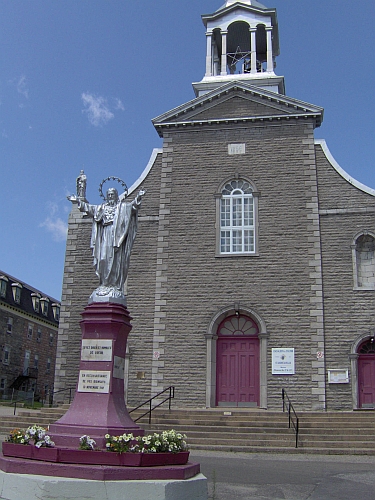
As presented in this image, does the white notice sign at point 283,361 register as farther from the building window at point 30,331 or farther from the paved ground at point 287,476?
the building window at point 30,331

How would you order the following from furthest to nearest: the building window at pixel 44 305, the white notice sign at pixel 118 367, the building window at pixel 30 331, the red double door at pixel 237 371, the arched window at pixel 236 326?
the building window at pixel 44 305
the building window at pixel 30 331
the arched window at pixel 236 326
the red double door at pixel 237 371
the white notice sign at pixel 118 367

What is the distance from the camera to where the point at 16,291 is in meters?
40.1

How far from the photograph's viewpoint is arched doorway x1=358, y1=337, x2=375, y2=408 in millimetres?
17983

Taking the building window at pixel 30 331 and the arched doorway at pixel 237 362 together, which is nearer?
the arched doorway at pixel 237 362

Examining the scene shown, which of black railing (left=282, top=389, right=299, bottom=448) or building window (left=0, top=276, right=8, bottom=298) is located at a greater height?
building window (left=0, top=276, right=8, bottom=298)

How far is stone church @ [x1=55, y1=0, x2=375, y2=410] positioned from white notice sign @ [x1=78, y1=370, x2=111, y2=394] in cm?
1020

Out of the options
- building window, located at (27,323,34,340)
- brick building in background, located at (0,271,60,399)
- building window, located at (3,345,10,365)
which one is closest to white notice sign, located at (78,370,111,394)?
brick building in background, located at (0,271,60,399)

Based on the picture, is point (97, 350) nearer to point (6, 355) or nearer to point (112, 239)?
point (112, 239)

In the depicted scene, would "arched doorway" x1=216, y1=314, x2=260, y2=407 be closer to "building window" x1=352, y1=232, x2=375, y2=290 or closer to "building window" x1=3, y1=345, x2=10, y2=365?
"building window" x1=352, y1=232, x2=375, y2=290

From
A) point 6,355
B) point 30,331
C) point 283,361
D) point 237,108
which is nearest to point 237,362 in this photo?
point 283,361

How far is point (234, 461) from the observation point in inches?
471

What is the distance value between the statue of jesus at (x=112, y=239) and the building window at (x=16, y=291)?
31.5 metres

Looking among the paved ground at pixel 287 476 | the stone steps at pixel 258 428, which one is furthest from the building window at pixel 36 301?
the paved ground at pixel 287 476

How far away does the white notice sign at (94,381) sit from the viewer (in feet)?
28.3
